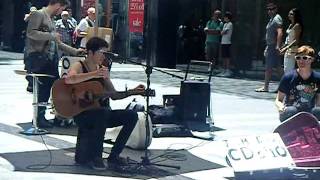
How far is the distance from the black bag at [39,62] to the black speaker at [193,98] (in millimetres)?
1859

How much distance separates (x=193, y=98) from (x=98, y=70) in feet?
8.52

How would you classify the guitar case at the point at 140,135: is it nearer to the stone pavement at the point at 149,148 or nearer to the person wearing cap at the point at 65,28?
the stone pavement at the point at 149,148

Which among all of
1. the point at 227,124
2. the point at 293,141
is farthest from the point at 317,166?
the point at 227,124

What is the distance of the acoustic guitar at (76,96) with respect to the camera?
6.95 m

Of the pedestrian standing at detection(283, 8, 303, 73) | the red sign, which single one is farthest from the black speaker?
the red sign

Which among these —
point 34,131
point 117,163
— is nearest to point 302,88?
point 117,163

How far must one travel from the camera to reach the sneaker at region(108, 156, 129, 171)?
22.5 ft

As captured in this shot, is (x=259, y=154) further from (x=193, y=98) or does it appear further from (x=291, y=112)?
(x=193, y=98)

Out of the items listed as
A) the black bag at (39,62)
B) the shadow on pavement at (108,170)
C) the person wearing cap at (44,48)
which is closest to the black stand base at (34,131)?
the person wearing cap at (44,48)

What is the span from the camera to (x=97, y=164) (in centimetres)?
687

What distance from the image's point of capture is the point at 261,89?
15.1m

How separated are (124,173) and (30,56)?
302 cm

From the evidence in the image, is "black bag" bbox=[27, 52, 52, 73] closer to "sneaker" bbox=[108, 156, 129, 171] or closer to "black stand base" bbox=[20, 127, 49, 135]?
"black stand base" bbox=[20, 127, 49, 135]

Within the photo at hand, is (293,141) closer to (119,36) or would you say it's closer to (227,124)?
(227,124)
